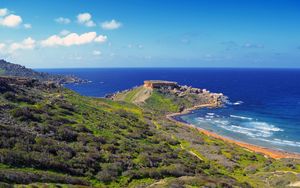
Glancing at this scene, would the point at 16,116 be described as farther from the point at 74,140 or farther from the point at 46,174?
the point at 46,174

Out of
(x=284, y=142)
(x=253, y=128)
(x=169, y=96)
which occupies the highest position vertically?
(x=169, y=96)

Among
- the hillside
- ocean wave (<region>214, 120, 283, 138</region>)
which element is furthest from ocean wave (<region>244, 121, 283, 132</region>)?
the hillside

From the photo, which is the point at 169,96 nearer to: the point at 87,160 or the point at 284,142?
the point at 284,142

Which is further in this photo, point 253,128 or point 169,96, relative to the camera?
point 169,96

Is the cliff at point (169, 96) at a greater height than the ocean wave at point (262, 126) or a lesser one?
greater

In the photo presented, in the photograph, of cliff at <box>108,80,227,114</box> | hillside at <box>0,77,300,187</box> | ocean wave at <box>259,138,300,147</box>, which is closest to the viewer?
hillside at <box>0,77,300,187</box>

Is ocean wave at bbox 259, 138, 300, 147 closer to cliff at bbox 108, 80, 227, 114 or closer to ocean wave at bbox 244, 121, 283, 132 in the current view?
ocean wave at bbox 244, 121, 283, 132

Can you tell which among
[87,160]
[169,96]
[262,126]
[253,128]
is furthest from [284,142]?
[169,96]

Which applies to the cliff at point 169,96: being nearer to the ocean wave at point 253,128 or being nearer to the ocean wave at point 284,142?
the ocean wave at point 253,128

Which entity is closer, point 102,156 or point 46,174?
point 46,174

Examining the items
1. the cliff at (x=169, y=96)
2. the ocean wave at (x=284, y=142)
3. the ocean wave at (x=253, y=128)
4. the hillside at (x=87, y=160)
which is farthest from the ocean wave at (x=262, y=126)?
the hillside at (x=87, y=160)

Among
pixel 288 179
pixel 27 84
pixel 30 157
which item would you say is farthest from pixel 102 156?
pixel 27 84
